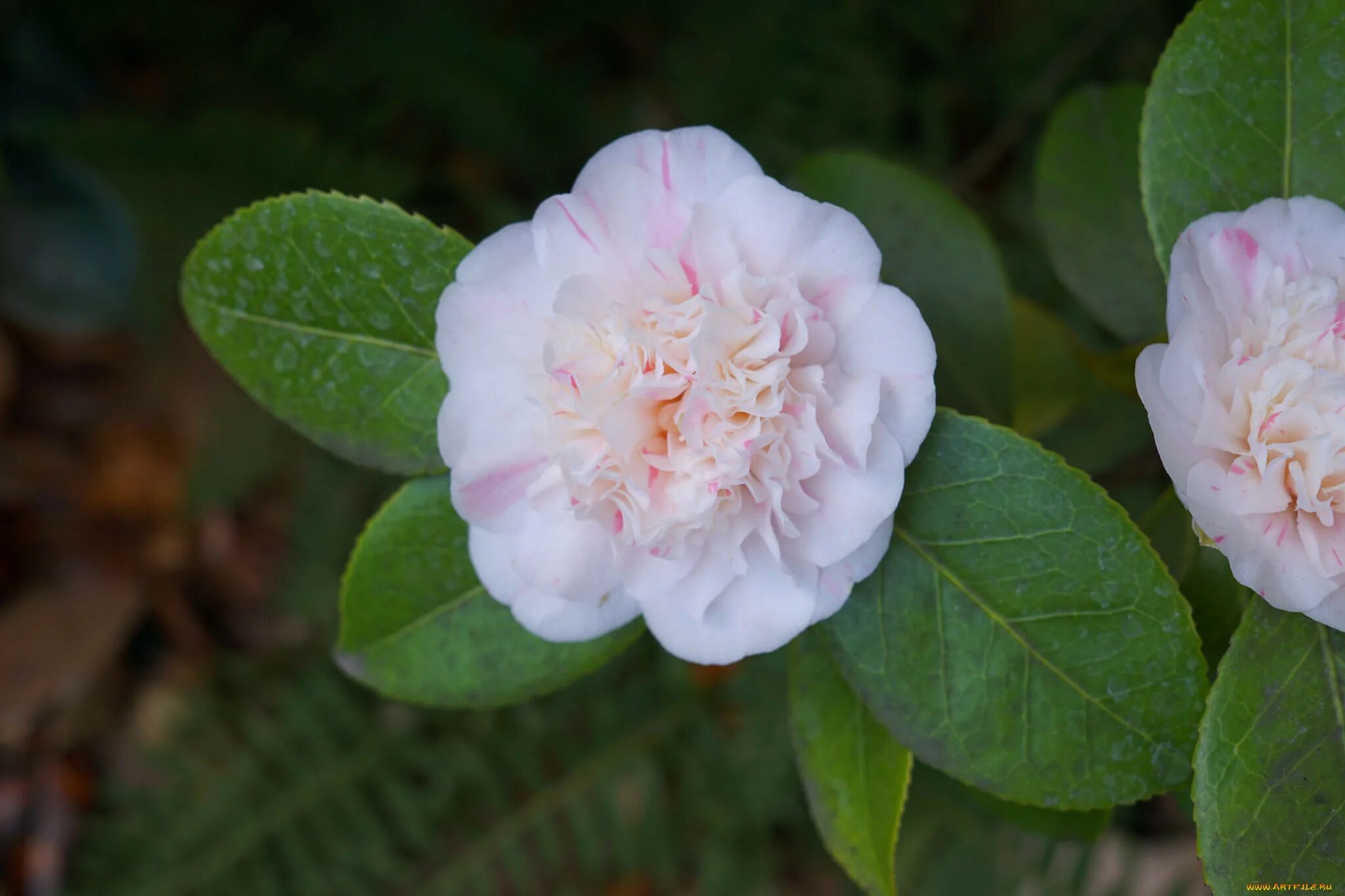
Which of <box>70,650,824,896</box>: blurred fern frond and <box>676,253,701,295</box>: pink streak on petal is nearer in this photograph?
<box>676,253,701,295</box>: pink streak on petal

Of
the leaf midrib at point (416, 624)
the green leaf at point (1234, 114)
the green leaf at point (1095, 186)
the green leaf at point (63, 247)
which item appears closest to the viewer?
the green leaf at point (1234, 114)

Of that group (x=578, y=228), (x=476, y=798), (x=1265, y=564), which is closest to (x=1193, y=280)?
(x=1265, y=564)

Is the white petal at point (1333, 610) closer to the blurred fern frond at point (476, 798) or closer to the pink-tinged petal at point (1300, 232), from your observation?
the pink-tinged petal at point (1300, 232)

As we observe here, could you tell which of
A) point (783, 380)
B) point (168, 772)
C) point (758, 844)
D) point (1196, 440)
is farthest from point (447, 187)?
point (1196, 440)

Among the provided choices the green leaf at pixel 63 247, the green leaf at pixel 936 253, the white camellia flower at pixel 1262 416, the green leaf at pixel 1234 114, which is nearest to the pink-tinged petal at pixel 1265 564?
the white camellia flower at pixel 1262 416

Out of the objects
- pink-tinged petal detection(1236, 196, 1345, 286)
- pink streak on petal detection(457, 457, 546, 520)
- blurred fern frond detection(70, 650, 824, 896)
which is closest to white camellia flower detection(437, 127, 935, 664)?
pink streak on petal detection(457, 457, 546, 520)

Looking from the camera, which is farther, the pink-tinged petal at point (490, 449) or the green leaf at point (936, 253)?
the green leaf at point (936, 253)

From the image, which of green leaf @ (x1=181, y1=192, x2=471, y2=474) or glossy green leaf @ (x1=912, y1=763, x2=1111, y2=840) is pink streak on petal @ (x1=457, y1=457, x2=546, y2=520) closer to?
green leaf @ (x1=181, y1=192, x2=471, y2=474)

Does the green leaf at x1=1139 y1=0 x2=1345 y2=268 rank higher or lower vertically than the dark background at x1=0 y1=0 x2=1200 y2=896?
higher
